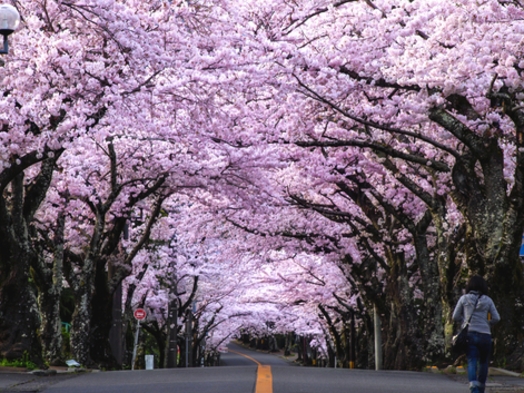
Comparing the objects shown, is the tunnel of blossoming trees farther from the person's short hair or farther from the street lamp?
the person's short hair

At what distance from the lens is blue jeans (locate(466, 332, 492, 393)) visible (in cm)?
990

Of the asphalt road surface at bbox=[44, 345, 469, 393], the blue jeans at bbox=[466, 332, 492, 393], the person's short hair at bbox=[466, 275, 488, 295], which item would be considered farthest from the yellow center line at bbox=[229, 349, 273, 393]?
the person's short hair at bbox=[466, 275, 488, 295]

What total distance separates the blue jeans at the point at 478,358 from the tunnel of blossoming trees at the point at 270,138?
15.5 feet

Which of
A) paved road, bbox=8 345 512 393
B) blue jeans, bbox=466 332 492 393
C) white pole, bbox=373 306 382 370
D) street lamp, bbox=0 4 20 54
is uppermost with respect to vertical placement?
street lamp, bbox=0 4 20 54

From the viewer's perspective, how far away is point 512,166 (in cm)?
2036

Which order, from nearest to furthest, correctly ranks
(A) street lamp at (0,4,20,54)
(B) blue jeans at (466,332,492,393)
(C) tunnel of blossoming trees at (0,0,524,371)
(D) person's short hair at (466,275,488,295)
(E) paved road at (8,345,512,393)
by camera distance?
(B) blue jeans at (466,332,492,393) → (D) person's short hair at (466,275,488,295) → (E) paved road at (8,345,512,393) → (A) street lamp at (0,4,20,54) → (C) tunnel of blossoming trees at (0,0,524,371)

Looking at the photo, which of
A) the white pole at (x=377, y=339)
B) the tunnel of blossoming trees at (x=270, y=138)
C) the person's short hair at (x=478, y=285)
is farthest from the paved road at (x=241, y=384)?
the white pole at (x=377, y=339)

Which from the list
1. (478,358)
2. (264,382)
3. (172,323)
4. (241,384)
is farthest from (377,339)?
(478,358)

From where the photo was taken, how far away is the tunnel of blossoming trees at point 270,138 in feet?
45.3

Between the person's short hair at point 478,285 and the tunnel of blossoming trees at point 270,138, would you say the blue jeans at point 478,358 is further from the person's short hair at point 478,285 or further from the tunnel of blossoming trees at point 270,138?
the tunnel of blossoming trees at point 270,138

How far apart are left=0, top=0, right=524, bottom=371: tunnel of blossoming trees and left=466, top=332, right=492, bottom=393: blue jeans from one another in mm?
4739

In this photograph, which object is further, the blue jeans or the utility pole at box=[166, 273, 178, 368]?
the utility pole at box=[166, 273, 178, 368]

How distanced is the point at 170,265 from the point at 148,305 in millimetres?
5798

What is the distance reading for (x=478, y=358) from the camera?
1000 cm
